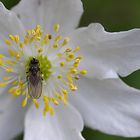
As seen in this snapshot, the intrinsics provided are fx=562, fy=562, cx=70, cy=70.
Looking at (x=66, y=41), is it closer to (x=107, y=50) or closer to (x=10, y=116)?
(x=107, y=50)

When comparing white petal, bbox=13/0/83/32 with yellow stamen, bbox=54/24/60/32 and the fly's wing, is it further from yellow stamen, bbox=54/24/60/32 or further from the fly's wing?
the fly's wing

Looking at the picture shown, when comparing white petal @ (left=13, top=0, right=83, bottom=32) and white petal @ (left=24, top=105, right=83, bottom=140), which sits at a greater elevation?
white petal @ (left=13, top=0, right=83, bottom=32)

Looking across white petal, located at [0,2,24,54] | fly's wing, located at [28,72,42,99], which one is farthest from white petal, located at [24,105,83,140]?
white petal, located at [0,2,24,54]

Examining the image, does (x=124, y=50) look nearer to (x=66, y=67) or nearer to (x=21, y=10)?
(x=66, y=67)

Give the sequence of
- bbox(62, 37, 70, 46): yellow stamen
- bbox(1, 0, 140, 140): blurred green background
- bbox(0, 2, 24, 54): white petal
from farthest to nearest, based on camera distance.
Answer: bbox(1, 0, 140, 140): blurred green background
bbox(62, 37, 70, 46): yellow stamen
bbox(0, 2, 24, 54): white petal

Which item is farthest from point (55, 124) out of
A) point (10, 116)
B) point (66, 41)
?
point (66, 41)

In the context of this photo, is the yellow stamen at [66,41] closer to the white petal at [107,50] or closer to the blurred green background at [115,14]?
the white petal at [107,50]
